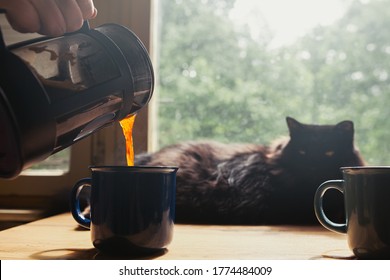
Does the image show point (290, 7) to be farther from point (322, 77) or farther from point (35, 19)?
point (35, 19)

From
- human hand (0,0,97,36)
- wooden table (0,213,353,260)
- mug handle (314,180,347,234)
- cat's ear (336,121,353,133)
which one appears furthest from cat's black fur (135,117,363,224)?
human hand (0,0,97,36)

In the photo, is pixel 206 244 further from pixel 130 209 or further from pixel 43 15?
pixel 43 15

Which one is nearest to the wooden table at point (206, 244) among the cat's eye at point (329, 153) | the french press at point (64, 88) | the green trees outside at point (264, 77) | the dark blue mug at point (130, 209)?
the dark blue mug at point (130, 209)

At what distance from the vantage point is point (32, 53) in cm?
51

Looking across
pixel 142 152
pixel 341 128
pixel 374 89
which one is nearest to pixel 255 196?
pixel 341 128

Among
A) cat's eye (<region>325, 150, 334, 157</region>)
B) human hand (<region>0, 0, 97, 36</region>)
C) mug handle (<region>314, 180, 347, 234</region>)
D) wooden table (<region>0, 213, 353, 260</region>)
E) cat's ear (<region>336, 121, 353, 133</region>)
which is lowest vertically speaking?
wooden table (<region>0, 213, 353, 260</region>)

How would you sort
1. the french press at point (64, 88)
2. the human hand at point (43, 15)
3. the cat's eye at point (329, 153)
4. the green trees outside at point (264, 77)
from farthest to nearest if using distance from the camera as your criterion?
1. the green trees outside at point (264, 77)
2. the cat's eye at point (329, 153)
3. the human hand at point (43, 15)
4. the french press at point (64, 88)

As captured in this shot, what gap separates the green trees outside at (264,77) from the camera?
4.08 feet

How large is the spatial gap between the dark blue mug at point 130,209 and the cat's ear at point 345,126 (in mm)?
650

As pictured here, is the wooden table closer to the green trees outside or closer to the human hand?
the human hand

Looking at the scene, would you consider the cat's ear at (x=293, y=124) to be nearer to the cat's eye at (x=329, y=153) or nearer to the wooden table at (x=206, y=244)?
the cat's eye at (x=329, y=153)

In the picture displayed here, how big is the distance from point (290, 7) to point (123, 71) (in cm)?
81

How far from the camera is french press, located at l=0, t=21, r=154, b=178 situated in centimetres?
46

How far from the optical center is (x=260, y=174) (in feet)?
3.56
